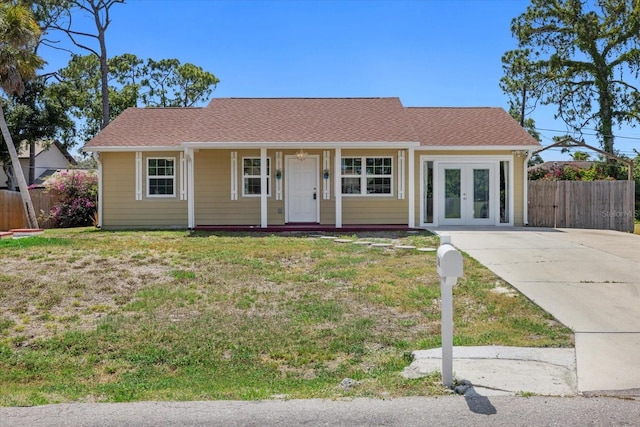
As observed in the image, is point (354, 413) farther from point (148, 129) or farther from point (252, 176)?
point (148, 129)

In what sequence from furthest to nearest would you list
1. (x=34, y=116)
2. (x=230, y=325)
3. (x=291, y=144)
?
1. (x=34, y=116)
2. (x=291, y=144)
3. (x=230, y=325)

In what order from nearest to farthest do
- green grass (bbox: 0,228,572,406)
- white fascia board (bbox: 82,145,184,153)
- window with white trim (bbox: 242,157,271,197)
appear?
green grass (bbox: 0,228,572,406) < white fascia board (bbox: 82,145,184,153) < window with white trim (bbox: 242,157,271,197)

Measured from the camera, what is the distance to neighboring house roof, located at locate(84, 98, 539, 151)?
1666 centimetres

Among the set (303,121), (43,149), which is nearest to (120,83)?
(43,149)

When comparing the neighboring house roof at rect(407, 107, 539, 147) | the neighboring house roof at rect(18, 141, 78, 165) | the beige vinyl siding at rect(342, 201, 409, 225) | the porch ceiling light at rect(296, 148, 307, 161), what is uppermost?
the neighboring house roof at rect(18, 141, 78, 165)

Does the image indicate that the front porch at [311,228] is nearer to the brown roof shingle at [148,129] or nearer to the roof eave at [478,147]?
the roof eave at [478,147]

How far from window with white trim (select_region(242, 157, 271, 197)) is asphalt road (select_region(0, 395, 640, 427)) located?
1342 centimetres

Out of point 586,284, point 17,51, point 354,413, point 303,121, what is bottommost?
point 354,413

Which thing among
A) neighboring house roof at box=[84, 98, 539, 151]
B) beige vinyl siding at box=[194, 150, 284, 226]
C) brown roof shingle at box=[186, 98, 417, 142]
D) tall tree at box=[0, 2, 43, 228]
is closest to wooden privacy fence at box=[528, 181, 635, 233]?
neighboring house roof at box=[84, 98, 539, 151]

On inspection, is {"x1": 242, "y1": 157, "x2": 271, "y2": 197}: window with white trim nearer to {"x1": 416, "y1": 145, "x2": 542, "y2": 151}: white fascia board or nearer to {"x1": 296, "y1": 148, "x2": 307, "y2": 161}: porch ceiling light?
{"x1": 296, "y1": 148, "x2": 307, "y2": 161}: porch ceiling light

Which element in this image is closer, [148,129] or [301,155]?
[301,155]

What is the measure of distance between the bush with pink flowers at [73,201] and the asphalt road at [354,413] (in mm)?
17280

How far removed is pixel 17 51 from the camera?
1772 centimetres

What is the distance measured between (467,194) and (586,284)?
9.48 metres
